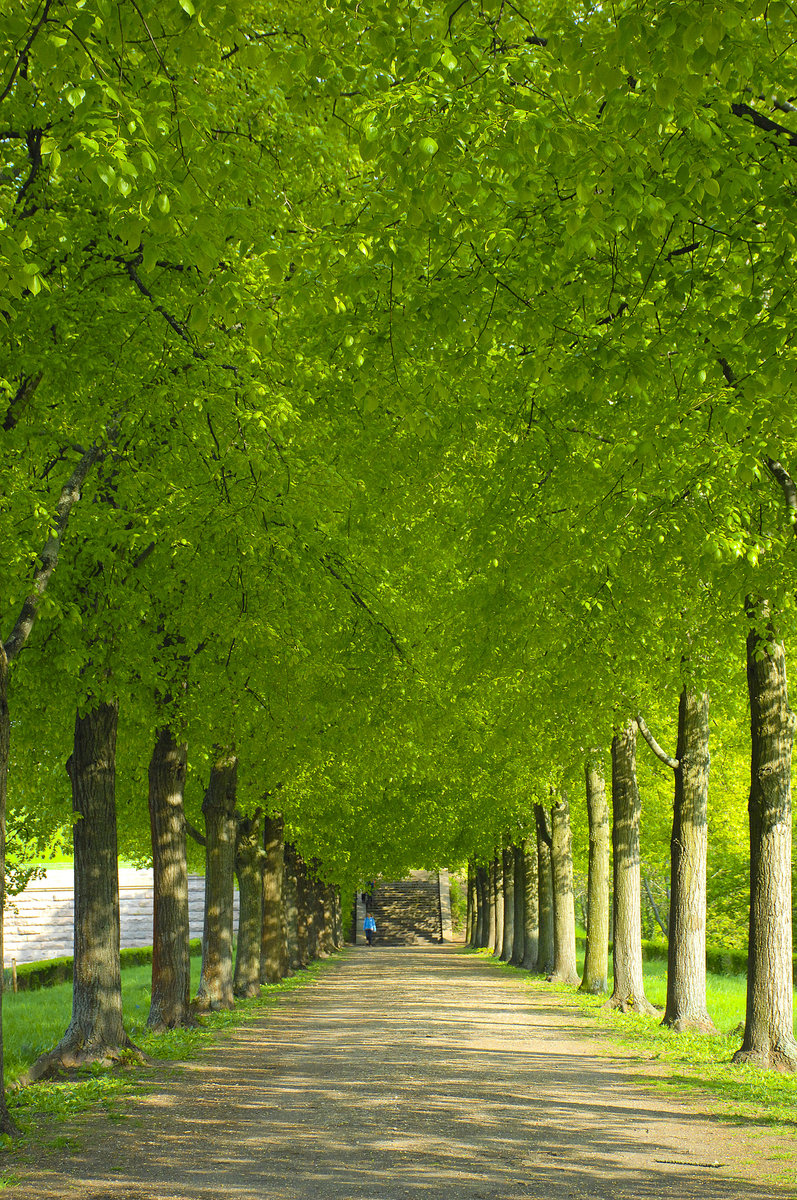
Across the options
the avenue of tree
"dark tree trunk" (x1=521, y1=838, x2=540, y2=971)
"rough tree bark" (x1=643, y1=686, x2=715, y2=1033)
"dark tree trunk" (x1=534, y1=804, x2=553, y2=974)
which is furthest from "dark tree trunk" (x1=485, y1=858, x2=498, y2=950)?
"rough tree bark" (x1=643, y1=686, x2=715, y2=1033)

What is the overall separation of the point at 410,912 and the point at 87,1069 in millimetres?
67360

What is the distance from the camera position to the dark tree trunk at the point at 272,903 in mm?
27516

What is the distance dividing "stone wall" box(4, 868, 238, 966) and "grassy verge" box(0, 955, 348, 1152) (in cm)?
1655

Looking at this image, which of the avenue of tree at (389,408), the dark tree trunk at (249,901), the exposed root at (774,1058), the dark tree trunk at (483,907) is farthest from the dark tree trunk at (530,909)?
the exposed root at (774,1058)

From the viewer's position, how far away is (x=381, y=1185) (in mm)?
6984

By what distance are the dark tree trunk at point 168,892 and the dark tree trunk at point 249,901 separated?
822 cm

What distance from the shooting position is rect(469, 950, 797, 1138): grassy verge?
956cm

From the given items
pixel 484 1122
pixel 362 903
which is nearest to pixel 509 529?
pixel 484 1122

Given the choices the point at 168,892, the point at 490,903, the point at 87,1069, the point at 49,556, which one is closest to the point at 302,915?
the point at 490,903

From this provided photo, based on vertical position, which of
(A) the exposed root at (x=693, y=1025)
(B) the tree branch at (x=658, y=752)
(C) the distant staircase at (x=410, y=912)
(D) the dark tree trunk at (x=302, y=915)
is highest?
(B) the tree branch at (x=658, y=752)

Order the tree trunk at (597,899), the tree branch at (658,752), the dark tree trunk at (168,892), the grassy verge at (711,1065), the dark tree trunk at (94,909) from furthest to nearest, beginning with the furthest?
the tree trunk at (597,899)
the tree branch at (658,752)
the dark tree trunk at (168,892)
the dark tree trunk at (94,909)
the grassy verge at (711,1065)

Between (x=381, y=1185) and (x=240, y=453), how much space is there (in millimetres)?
6013

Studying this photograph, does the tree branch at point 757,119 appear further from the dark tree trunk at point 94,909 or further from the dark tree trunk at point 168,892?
the dark tree trunk at point 168,892

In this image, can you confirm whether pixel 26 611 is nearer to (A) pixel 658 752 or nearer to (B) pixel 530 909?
(A) pixel 658 752
